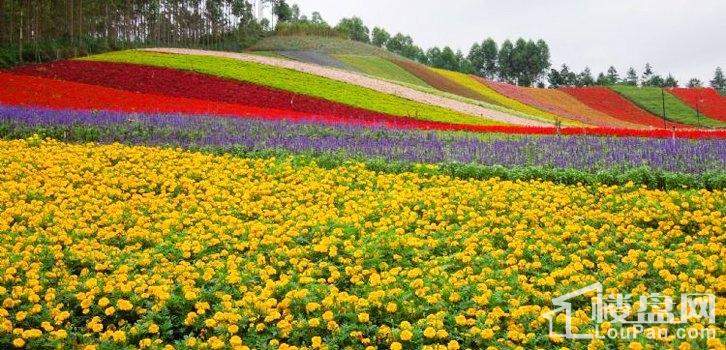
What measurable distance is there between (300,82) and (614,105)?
38089 mm

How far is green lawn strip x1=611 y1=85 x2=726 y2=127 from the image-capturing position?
54000 mm

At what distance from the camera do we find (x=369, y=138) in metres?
18.2

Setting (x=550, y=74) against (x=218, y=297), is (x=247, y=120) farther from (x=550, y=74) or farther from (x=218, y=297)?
(x=550, y=74)

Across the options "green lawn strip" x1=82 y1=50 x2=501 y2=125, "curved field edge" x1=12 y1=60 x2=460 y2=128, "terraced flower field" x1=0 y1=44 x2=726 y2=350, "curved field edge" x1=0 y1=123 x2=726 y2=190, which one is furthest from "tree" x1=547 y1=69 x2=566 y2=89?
"curved field edge" x1=0 y1=123 x2=726 y2=190

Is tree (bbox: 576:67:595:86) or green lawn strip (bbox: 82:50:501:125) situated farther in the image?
tree (bbox: 576:67:595:86)

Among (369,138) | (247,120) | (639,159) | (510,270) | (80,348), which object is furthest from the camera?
(247,120)

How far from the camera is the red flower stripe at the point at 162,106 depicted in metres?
23.4

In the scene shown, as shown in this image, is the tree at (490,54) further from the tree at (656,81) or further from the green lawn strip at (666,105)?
the green lawn strip at (666,105)

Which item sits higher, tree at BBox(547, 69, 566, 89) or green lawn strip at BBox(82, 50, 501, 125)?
tree at BBox(547, 69, 566, 89)

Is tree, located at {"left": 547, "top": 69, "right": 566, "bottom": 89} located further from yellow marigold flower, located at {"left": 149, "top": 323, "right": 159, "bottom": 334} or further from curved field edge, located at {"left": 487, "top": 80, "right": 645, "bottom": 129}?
yellow marigold flower, located at {"left": 149, "top": 323, "right": 159, "bottom": 334}

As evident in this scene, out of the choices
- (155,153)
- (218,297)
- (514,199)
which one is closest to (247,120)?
(155,153)

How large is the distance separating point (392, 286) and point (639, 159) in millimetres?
8933

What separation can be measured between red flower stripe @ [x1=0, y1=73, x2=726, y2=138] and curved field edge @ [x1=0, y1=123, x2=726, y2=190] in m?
5.91

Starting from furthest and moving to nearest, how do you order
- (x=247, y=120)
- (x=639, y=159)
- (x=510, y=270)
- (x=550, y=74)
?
(x=550, y=74), (x=247, y=120), (x=639, y=159), (x=510, y=270)
